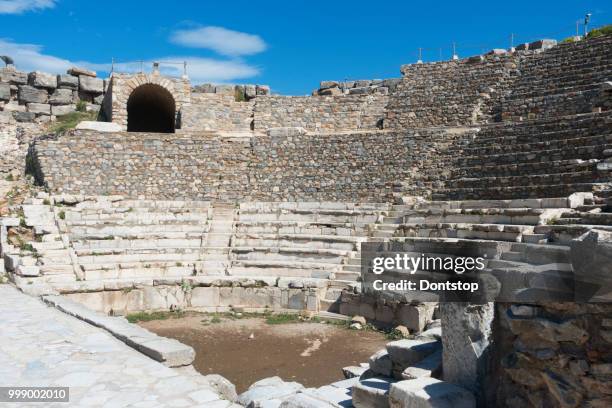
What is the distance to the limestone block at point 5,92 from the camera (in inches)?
757

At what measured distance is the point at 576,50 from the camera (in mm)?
17922

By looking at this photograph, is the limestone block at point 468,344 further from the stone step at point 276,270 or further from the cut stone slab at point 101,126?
the cut stone slab at point 101,126

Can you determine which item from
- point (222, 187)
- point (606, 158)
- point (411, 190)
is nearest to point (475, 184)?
point (411, 190)

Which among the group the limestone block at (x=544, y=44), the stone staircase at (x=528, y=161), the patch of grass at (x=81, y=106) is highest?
the limestone block at (x=544, y=44)

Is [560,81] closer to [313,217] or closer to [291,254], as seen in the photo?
[313,217]

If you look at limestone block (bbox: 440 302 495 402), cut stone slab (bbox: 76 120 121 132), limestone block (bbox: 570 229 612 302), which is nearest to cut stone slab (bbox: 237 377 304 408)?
limestone block (bbox: 440 302 495 402)

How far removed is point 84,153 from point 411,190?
29.2 feet

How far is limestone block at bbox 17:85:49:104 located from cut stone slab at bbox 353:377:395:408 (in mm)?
19366

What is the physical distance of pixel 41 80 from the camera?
20062 millimetres

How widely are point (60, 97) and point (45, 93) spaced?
53cm

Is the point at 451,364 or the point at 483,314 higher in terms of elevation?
the point at 483,314

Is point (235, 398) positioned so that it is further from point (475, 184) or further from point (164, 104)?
point (164, 104)

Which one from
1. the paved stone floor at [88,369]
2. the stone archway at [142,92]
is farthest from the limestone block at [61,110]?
the paved stone floor at [88,369]

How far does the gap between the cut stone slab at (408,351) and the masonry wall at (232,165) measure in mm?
8831
